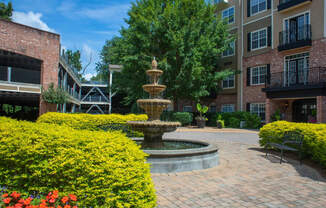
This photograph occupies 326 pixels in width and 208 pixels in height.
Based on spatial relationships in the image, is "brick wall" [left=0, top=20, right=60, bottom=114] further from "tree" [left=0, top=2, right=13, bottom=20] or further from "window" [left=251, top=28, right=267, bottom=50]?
"tree" [left=0, top=2, right=13, bottom=20]

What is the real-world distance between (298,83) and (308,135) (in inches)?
566

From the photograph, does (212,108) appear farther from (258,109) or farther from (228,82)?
(258,109)

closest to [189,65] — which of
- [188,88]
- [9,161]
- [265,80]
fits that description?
[188,88]

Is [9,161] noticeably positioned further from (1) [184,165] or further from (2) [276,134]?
(2) [276,134]

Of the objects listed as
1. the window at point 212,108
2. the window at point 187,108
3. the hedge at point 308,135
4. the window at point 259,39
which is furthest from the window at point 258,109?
the hedge at point 308,135

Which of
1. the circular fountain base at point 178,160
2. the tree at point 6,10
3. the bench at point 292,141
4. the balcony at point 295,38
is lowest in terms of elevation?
the circular fountain base at point 178,160

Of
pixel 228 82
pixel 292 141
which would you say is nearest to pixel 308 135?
pixel 292 141

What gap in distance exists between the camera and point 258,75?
79.5 ft

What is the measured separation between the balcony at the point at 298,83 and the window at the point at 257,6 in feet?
23.4

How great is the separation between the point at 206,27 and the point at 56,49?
1443 centimetres

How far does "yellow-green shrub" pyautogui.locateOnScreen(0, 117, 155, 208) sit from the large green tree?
61.4ft

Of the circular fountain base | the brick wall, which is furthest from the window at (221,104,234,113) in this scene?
the circular fountain base

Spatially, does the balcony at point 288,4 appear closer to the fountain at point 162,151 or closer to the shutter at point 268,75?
the shutter at point 268,75

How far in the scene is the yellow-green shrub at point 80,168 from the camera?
311cm
